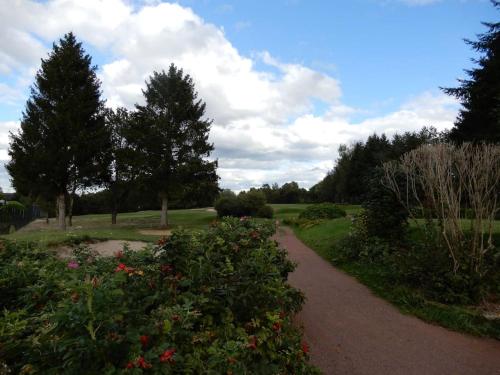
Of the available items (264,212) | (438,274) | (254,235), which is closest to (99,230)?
(264,212)

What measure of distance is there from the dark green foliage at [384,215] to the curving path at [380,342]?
339 centimetres

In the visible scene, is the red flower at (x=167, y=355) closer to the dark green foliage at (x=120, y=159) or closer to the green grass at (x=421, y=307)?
the green grass at (x=421, y=307)

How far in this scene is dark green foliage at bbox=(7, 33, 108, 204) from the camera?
1817cm

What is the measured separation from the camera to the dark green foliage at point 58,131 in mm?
18172

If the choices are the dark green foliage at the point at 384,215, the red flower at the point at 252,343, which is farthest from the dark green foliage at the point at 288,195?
the red flower at the point at 252,343

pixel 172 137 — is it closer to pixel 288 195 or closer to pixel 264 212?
pixel 264 212

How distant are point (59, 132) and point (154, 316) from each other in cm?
1845

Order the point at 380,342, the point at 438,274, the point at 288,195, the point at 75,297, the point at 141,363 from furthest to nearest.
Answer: the point at 288,195 → the point at 438,274 → the point at 380,342 → the point at 75,297 → the point at 141,363

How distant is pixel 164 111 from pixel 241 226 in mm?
18596

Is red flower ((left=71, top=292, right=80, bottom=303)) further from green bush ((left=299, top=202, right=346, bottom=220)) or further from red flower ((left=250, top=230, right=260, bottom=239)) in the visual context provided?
green bush ((left=299, top=202, right=346, bottom=220))

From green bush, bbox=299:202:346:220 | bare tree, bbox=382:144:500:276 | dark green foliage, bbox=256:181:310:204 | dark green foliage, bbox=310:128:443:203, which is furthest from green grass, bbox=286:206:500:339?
dark green foliage, bbox=256:181:310:204

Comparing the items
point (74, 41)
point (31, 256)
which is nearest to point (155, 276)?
point (31, 256)

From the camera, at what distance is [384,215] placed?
10.0 m

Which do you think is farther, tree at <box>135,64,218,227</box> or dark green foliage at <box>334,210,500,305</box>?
tree at <box>135,64,218,227</box>
